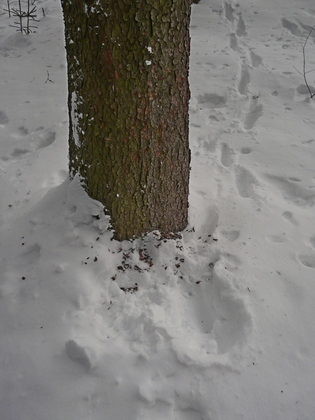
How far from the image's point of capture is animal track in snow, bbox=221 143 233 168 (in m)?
2.58

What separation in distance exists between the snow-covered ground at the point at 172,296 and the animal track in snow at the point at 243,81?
3.12 feet

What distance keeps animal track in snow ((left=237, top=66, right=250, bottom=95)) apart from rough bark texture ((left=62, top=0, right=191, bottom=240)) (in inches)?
87.6

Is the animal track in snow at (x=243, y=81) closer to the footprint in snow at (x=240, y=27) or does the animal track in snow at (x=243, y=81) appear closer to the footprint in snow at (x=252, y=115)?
the footprint in snow at (x=252, y=115)

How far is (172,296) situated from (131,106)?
2.94ft

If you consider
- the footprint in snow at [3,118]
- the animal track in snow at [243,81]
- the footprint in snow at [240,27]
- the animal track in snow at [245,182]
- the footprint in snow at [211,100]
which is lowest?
the footprint in snow at [3,118]

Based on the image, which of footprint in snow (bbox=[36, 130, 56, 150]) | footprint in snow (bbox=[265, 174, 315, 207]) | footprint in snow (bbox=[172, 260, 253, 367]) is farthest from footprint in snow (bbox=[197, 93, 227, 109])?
footprint in snow (bbox=[172, 260, 253, 367])

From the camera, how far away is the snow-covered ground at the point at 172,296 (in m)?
1.26

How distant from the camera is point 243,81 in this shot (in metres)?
3.73

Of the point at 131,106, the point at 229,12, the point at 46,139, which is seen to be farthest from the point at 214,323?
the point at 229,12

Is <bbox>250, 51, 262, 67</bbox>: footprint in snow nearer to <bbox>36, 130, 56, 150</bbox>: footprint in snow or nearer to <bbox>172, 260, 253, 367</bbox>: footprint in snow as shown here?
<bbox>36, 130, 56, 150</bbox>: footprint in snow

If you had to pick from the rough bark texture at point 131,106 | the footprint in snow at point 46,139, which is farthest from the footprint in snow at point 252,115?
the footprint in snow at point 46,139

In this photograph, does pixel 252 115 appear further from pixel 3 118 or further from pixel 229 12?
pixel 229 12

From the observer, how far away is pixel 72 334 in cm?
140

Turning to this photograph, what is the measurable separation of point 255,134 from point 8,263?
2223 mm
